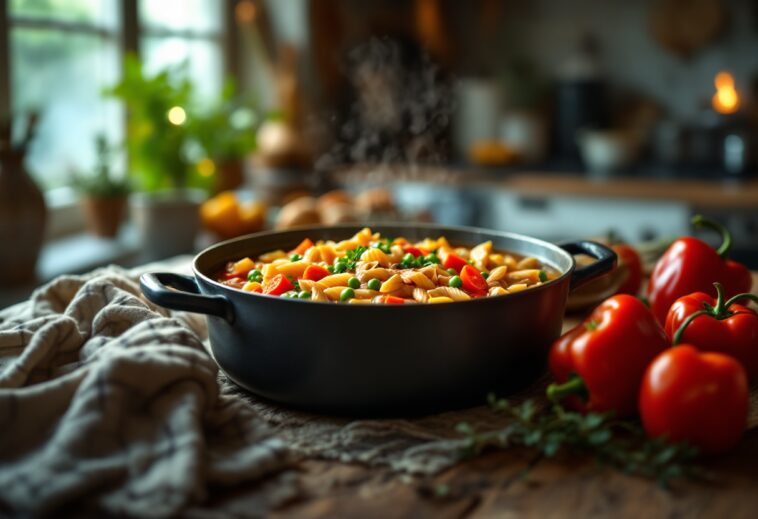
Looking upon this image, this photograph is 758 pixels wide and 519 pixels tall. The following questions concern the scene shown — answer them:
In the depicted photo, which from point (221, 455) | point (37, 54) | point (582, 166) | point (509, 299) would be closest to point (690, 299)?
point (509, 299)

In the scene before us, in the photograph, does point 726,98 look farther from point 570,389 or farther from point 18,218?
point 570,389

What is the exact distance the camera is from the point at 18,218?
6.91ft

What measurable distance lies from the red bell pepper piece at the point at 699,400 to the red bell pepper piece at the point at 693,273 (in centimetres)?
50

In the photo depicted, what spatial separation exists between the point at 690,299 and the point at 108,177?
6.95ft

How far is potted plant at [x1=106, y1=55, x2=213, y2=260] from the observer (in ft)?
8.38

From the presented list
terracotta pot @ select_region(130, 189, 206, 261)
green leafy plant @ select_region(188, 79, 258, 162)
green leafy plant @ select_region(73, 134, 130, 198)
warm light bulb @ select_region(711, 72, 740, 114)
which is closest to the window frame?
green leafy plant @ select_region(73, 134, 130, 198)

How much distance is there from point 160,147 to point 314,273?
1.73 metres

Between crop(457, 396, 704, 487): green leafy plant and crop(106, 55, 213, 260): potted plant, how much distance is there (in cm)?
175

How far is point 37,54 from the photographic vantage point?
9.11 feet

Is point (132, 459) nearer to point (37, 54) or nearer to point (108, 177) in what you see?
point (108, 177)

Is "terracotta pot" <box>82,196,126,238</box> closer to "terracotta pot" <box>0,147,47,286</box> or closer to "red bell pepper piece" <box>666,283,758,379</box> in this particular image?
"terracotta pot" <box>0,147,47,286</box>

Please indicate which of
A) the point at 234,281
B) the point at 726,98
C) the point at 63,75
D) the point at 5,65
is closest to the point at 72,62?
the point at 63,75

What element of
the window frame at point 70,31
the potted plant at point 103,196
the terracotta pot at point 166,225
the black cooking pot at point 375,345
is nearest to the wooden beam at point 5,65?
the window frame at point 70,31

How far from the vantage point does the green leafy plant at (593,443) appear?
932mm
